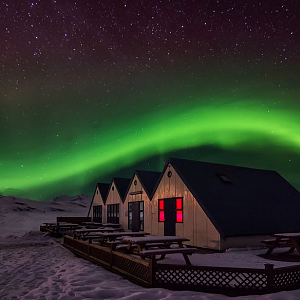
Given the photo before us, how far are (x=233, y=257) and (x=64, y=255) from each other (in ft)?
26.0

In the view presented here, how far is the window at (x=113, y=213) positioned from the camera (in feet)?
95.3

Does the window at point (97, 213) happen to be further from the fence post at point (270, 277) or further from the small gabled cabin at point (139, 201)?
the fence post at point (270, 277)

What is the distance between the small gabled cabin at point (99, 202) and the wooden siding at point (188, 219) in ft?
40.6

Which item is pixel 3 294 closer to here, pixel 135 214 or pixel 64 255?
pixel 64 255

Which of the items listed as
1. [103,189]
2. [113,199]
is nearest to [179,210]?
[113,199]

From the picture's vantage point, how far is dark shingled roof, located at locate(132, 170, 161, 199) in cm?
2364

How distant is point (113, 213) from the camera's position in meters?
29.8

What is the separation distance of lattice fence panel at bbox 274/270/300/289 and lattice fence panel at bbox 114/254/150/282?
3.26 metres

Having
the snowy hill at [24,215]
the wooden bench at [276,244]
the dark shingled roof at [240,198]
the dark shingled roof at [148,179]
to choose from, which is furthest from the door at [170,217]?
the snowy hill at [24,215]

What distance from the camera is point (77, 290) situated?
29.1ft

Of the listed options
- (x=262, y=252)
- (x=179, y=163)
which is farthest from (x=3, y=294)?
(x=179, y=163)

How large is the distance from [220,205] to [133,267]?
8627 millimetres

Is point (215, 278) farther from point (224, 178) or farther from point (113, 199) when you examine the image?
point (113, 199)

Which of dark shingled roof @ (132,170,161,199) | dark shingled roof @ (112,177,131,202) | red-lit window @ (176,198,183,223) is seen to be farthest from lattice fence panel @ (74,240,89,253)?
dark shingled roof @ (112,177,131,202)
